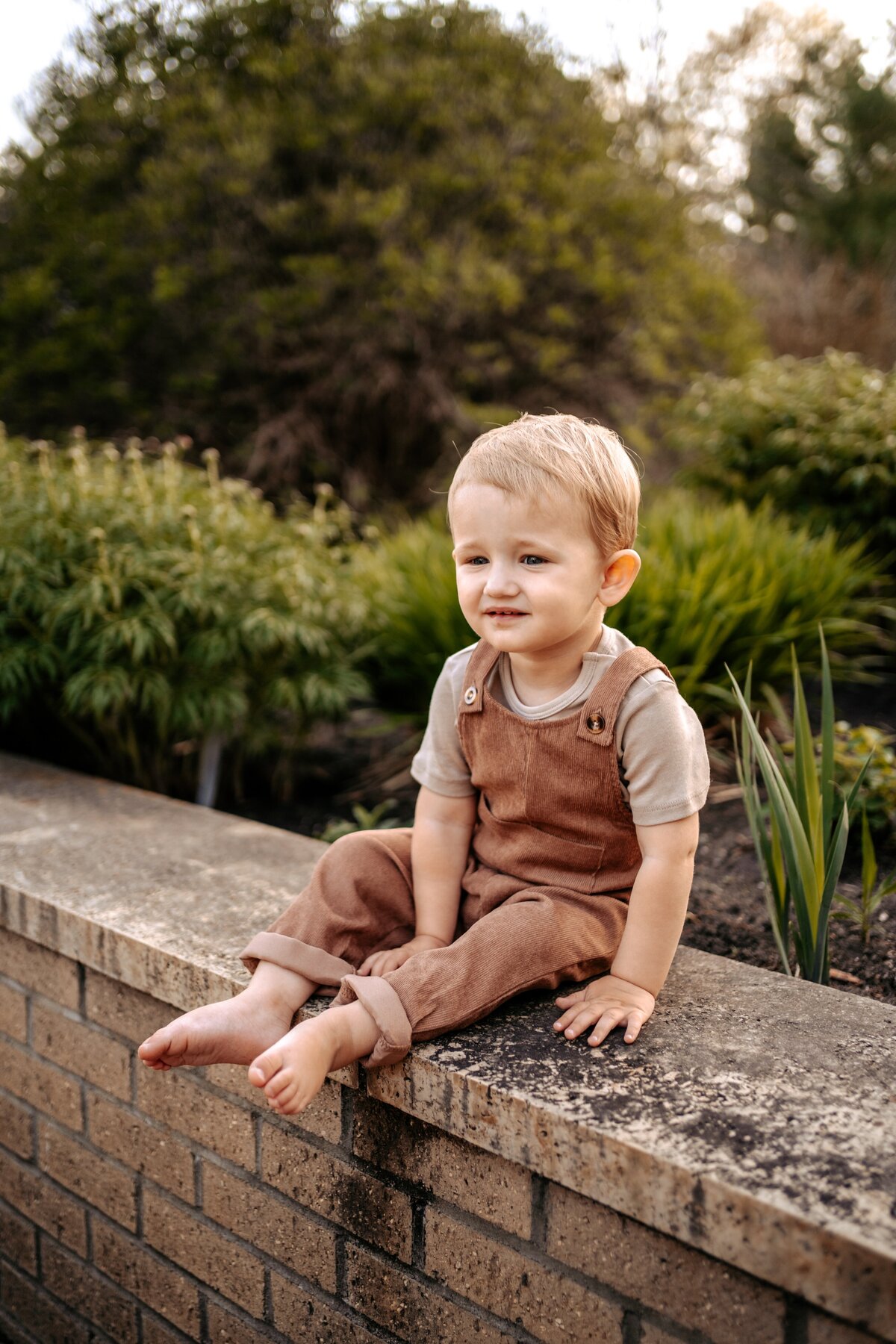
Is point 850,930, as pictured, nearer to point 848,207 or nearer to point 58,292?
point 58,292

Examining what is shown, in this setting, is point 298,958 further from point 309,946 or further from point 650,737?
point 650,737

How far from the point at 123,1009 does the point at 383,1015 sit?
758mm

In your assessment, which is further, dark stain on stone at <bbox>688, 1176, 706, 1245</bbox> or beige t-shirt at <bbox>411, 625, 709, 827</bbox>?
beige t-shirt at <bbox>411, 625, 709, 827</bbox>

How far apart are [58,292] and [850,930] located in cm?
821

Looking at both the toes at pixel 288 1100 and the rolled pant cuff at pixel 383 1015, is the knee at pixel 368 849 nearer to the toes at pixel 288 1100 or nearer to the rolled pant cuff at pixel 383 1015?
the rolled pant cuff at pixel 383 1015

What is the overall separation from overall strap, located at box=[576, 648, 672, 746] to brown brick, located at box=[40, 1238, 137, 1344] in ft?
5.20

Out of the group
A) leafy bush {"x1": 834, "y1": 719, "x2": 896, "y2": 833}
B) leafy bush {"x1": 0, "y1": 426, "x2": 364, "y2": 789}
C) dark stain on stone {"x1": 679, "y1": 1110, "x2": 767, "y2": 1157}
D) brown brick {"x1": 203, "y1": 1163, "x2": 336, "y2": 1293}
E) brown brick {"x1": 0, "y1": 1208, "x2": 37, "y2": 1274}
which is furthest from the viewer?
leafy bush {"x1": 0, "y1": 426, "x2": 364, "y2": 789}

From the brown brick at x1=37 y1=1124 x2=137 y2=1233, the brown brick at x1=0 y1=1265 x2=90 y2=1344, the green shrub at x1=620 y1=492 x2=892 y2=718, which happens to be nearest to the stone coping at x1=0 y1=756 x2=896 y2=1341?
the brown brick at x1=37 y1=1124 x2=137 y2=1233

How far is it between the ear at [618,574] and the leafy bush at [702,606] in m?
1.53

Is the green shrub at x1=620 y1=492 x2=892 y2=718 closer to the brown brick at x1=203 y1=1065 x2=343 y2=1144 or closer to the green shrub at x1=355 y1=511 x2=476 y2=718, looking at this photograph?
the green shrub at x1=355 y1=511 x2=476 y2=718

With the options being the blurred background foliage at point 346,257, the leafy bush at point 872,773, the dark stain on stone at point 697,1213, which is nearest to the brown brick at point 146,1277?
the dark stain on stone at point 697,1213

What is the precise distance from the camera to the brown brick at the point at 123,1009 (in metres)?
1.96

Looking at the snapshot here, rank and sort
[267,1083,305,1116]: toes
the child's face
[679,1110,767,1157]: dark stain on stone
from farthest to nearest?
the child's face, [267,1083,305,1116]: toes, [679,1110,767,1157]: dark stain on stone

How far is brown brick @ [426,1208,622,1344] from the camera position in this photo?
1374 millimetres
